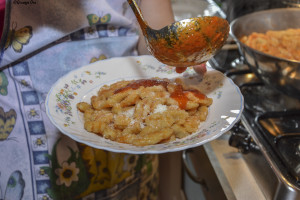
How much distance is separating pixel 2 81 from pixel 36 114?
A: 12cm

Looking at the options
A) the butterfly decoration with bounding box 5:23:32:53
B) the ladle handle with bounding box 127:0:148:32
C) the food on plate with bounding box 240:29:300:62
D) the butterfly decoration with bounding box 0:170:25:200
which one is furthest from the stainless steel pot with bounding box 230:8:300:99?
the butterfly decoration with bounding box 0:170:25:200

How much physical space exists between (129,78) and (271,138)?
0.38 meters

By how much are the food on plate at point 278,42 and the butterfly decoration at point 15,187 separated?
80 cm

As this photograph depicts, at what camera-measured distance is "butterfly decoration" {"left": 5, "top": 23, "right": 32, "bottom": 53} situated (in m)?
0.79

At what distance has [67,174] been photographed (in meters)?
0.88

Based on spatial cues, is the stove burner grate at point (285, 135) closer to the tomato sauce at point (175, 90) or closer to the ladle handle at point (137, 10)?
the tomato sauce at point (175, 90)

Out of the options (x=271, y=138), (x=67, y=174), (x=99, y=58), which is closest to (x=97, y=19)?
(x=99, y=58)

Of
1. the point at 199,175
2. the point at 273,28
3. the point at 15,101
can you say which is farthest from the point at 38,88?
the point at 273,28

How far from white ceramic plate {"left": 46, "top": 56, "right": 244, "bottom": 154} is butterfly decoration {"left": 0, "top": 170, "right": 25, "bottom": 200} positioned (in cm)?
29

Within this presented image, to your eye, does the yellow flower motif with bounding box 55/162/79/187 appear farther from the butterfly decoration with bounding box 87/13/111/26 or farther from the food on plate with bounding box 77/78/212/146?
the butterfly decoration with bounding box 87/13/111/26

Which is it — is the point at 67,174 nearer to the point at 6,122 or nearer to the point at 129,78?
the point at 6,122

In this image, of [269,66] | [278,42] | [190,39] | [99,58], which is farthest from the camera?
[278,42]

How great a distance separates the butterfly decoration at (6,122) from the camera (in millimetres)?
812

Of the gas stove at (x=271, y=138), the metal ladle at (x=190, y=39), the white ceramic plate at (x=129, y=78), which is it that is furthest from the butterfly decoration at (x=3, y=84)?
the gas stove at (x=271, y=138)
